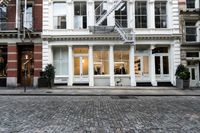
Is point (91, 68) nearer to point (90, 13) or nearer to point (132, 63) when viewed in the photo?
point (132, 63)

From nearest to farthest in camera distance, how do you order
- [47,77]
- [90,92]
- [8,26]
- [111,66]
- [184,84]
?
[90,92]
[184,84]
[47,77]
[8,26]
[111,66]

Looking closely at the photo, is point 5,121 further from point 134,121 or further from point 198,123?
point 198,123

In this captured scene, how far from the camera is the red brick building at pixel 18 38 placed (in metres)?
24.7

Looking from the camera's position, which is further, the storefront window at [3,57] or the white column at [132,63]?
the storefront window at [3,57]

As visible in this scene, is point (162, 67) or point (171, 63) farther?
point (162, 67)

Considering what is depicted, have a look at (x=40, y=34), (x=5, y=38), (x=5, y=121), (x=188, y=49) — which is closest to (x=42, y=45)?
(x=40, y=34)

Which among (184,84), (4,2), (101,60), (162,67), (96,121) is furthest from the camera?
(101,60)

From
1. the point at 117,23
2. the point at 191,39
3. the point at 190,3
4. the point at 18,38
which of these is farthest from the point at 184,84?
the point at 18,38

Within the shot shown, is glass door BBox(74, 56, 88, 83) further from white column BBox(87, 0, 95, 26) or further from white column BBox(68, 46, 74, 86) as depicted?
white column BBox(87, 0, 95, 26)

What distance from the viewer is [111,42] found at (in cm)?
2498

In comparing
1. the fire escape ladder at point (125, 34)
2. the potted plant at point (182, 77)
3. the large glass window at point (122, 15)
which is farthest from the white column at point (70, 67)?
the potted plant at point (182, 77)

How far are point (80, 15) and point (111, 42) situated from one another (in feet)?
14.5

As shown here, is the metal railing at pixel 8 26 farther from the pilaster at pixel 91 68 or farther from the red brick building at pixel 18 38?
the pilaster at pixel 91 68

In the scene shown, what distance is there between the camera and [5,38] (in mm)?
24969
